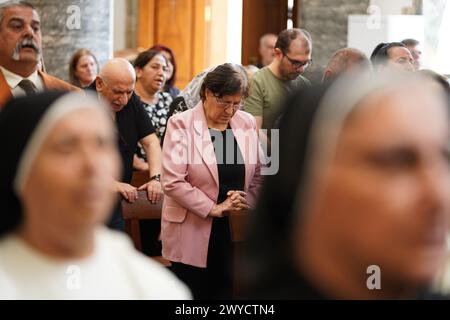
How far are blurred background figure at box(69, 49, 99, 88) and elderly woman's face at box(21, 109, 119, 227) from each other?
695cm

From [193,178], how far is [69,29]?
4.18 m

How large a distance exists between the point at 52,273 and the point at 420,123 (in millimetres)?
525

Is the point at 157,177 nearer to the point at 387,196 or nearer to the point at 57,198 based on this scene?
the point at 57,198

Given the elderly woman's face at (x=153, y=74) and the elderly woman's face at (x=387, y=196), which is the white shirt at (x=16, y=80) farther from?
the elderly woman's face at (x=153, y=74)

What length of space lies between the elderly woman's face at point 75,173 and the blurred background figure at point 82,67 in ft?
22.8

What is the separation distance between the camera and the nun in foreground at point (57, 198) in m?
→ 1.29

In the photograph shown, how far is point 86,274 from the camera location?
136 cm

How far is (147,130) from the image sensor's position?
16.1 ft

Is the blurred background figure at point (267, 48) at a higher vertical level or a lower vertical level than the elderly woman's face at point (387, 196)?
lower

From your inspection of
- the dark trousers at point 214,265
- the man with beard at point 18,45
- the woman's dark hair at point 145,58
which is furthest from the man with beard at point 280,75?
the man with beard at point 18,45

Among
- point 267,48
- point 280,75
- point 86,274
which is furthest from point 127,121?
point 267,48

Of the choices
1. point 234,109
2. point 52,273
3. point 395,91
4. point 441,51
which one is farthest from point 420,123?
point 441,51

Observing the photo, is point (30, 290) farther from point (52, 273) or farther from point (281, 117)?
point (281, 117)

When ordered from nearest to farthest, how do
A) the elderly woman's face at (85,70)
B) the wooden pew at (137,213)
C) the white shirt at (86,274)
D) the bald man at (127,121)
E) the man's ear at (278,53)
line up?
the white shirt at (86,274) → the bald man at (127,121) → the wooden pew at (137,213) → the man's ear at (278,53) → the elderly woman's face at (85,70)
